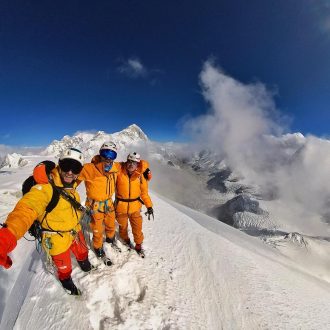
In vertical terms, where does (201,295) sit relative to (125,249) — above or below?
below

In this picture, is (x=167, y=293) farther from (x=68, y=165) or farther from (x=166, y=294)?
(x=68, y=165)

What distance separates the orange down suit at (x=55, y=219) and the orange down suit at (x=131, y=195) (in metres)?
1.39

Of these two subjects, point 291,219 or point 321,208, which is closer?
point 291,219

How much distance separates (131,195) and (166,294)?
2380mm

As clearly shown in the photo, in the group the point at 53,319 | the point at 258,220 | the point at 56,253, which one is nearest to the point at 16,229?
the point at 56,253

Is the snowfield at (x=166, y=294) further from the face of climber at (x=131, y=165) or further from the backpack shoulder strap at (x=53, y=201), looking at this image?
the face of climber at (x=131, y=165)

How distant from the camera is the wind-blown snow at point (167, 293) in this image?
182 inches

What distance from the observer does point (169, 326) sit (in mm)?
4773

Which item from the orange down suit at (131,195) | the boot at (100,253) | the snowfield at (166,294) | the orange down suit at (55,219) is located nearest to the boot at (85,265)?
the snowfield at (166,294)

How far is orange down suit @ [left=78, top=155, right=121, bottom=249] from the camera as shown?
223 inches

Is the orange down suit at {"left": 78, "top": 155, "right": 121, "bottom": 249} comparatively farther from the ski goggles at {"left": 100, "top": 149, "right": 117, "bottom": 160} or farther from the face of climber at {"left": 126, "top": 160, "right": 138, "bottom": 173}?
the face of climber at {"left": 126, "top": 160, "right": 138, "bottom": 173}

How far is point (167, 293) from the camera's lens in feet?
18.2

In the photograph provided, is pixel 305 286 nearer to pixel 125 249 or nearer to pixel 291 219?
pixel 125 249

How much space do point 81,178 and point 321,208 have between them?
179 m
